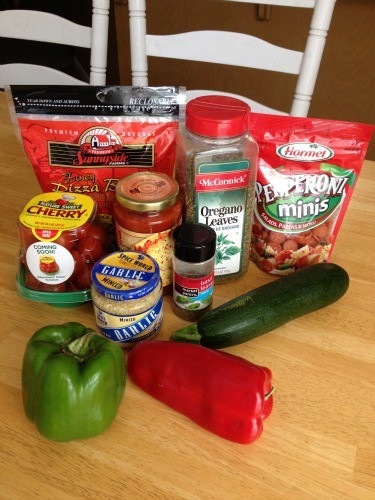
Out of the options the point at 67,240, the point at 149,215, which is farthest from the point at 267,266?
the point at 67,240

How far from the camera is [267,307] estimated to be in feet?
2.48

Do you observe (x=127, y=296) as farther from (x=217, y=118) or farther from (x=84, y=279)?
(x=217, y=118)

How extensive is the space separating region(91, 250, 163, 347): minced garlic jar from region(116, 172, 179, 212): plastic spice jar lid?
0.08 metres

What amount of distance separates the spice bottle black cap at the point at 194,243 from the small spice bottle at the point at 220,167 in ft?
0.24

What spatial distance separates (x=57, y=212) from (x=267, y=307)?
0.38 meters

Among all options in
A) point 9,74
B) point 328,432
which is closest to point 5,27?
point 9,74

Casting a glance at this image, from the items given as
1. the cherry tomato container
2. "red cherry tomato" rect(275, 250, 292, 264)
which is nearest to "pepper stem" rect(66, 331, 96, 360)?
the cherry tomato container

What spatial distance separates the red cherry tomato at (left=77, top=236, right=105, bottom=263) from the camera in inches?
30.6

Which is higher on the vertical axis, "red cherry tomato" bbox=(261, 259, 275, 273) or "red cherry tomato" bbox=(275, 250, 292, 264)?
"red cherry tomato" bbox=(275, 250, 292, 264)

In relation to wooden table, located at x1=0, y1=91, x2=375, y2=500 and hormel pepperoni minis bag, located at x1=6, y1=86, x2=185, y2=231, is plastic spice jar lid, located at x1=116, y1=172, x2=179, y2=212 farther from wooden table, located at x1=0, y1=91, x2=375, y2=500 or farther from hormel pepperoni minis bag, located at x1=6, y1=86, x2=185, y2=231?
wooden table, located at x1=0, y1=91, x2=375, y2=500

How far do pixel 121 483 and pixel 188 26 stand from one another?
6.84 ft

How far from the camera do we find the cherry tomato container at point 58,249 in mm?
751

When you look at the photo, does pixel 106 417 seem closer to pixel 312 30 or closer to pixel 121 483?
pixel 121 483

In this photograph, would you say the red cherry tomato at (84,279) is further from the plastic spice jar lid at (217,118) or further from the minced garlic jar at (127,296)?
the plastic spice jar lid at (217,118)
